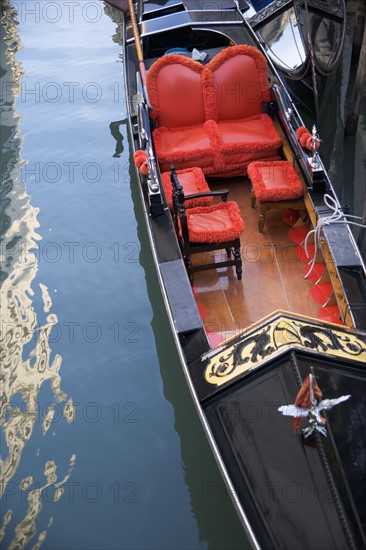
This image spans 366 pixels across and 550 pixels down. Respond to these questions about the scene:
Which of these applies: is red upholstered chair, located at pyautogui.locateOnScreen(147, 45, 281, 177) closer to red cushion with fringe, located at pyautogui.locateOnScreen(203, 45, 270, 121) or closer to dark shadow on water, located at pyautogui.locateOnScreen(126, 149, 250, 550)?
red cushion with fringe, located at pyautogui.locateOnScreen(203, 45, 270, 121)

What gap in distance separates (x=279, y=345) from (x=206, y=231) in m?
0.95

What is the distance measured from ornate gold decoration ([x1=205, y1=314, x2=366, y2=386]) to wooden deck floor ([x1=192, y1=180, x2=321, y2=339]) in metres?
0.52

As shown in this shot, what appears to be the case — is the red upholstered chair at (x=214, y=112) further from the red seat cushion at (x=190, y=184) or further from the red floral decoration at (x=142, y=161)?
the red floral decoration at (x=142, y=161)

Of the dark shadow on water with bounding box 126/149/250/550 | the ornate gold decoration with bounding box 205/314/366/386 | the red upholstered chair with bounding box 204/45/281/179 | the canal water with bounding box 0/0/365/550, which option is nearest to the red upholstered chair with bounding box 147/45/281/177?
the red upholstered chair with bounding box 204/45/281/179

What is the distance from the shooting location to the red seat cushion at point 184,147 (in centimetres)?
390

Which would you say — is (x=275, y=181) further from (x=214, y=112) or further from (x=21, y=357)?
(x=21, y=357)

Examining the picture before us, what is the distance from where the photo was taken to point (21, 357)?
3.71 meters

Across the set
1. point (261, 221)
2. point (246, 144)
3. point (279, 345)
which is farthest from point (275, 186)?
point (279, 345)

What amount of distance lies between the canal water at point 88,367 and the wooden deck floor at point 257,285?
17.9 inches

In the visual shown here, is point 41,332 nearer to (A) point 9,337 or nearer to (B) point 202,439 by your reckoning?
(A) point 9,337

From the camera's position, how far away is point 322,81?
528 cm

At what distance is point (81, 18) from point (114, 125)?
2.63 metres

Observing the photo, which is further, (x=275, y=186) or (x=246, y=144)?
(x=246, y=144)

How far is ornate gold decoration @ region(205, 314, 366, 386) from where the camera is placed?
97.1 inches
